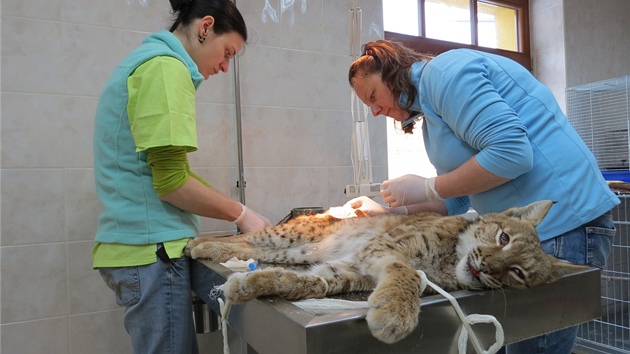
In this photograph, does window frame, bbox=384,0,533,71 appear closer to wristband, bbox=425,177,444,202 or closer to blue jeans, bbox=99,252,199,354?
wristband, bbox=425,177,444,202

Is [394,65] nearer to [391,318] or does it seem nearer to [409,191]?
[409,191]

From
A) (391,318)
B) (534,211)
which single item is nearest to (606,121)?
(534,211)

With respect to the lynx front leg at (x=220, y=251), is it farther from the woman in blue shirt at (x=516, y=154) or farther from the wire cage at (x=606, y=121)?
the wire cage at (x=606, y=121)

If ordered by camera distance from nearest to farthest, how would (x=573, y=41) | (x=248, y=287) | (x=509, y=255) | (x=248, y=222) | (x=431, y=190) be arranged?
(x=248, y=287)
(x=509, y=255)
(x=431, y=190)
(x=248, y=222)
(x=573, y=41)

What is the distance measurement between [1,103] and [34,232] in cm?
56

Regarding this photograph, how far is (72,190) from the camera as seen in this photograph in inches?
78.7

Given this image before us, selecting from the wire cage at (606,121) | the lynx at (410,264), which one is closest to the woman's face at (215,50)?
the lynx at (410,264)

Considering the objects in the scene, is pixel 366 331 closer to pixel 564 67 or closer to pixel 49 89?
pixel 49 89

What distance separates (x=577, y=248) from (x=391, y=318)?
0.70 metres

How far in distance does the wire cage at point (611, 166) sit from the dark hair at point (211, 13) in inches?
91.0

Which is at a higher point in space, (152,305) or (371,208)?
(371,208)

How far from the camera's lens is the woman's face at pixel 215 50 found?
1.57m

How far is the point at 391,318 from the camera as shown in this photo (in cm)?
76

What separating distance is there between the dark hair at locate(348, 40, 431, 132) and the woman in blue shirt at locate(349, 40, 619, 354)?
113mm
